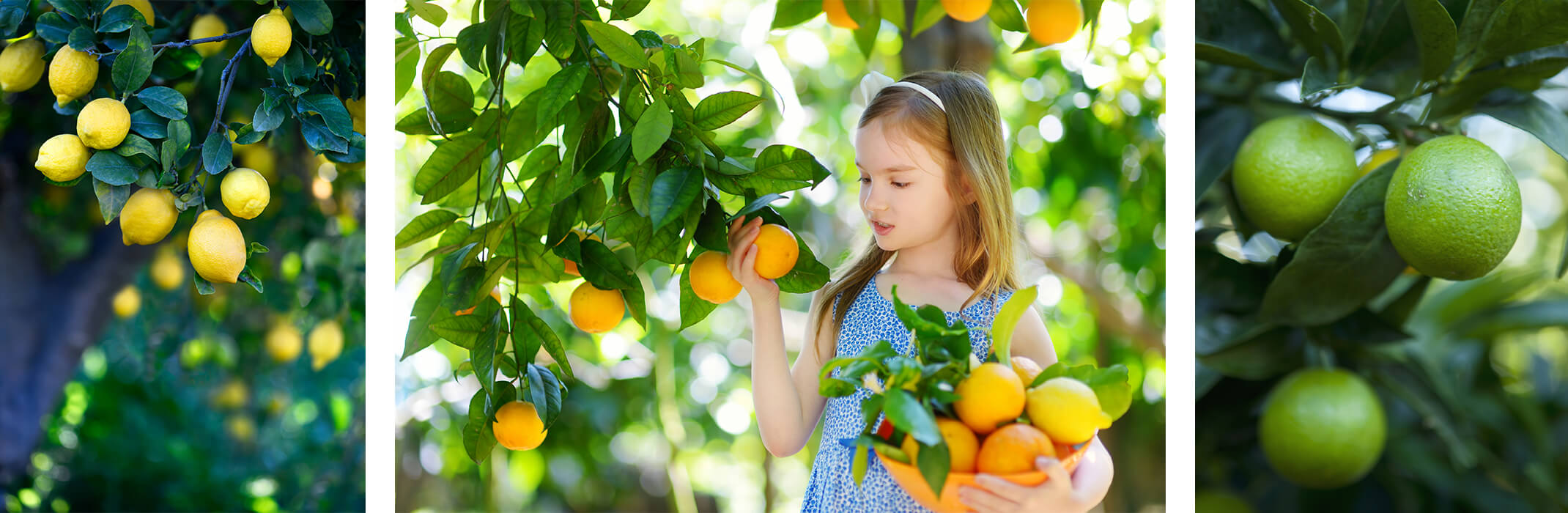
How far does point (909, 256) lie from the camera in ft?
2.46

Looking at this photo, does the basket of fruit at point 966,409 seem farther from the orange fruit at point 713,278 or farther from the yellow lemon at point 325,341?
the yellow lemon at point 325,341

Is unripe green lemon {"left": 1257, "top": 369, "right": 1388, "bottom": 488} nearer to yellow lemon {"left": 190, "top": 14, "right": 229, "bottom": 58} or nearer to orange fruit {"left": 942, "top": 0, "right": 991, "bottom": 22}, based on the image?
orange fruit {"left": 942, "top": 0, "right": 991, "bottom": 22}

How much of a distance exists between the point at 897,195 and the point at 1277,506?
348 millimetres

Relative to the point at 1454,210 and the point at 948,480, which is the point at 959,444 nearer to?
the point at 948,480

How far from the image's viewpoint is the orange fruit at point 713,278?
0.61 metres

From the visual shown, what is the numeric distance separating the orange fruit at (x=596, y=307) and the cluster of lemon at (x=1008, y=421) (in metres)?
0.26

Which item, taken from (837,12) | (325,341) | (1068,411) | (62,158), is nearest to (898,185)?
(837,12)

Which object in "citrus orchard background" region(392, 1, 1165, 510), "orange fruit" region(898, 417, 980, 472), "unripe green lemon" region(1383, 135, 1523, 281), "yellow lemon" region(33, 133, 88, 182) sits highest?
"unripe green lemon" region(1383, 135, 1523, 281)

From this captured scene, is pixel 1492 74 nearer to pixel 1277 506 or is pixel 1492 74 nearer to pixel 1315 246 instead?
pixel 1315 246

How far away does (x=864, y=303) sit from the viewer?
29.5 inches

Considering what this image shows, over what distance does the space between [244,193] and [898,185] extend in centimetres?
45

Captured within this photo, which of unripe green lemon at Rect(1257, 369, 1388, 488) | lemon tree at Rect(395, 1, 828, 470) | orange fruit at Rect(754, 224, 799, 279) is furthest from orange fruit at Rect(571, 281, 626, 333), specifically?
unripe green lemon at Rect(1257, 369, 1388, 488)

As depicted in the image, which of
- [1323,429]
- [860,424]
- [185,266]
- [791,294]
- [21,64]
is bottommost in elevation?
[185,266]

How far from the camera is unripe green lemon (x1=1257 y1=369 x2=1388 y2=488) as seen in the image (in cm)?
53
